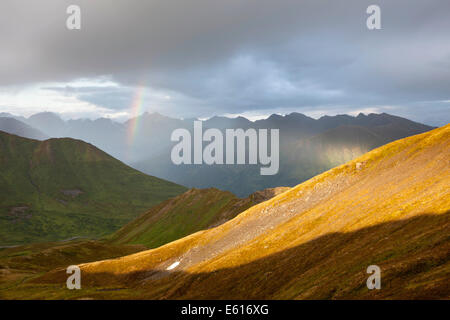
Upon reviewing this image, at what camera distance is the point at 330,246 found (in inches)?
1917

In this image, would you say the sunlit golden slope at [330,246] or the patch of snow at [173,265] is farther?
the patch of snow at [173,265]

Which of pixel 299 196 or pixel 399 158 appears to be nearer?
pixel 399 158

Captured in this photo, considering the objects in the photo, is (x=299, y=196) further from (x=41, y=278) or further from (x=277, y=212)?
(x=41, y=278)

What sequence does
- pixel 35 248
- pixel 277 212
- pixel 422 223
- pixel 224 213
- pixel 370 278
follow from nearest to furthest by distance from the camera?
pixel 370 278 < pixel 422 223 < pixel 277 212 < pixel 224 213 < pixel 35 248

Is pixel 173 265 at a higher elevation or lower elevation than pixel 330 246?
lower

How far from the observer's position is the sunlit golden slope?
107 ft

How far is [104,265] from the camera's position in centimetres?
8750

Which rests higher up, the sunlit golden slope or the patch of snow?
the sunlit golden slope

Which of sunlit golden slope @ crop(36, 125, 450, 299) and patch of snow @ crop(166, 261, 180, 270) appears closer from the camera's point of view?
sunlit golden slope @ crop(36, 125, 450, 299)

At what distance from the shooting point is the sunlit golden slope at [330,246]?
32594 mm

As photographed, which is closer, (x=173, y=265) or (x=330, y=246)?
(x=330, y=246)

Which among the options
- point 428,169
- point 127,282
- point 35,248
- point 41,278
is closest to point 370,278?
point 428,169

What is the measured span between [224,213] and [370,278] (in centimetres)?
15150
